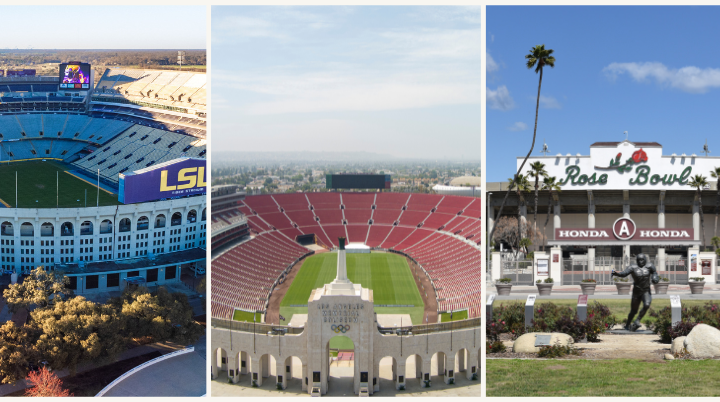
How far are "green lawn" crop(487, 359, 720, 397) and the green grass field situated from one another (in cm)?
3929

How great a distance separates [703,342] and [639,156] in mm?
29742

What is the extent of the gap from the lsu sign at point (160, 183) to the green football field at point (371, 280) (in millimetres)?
9142

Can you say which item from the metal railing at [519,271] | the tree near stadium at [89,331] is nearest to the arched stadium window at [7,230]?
the tree near stadium at [89,331]

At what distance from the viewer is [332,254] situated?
1948 inches

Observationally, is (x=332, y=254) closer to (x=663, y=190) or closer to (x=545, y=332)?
(x=663, y=190)

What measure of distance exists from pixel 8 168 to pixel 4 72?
103ft

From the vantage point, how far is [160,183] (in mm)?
38875

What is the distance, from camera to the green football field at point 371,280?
111ft

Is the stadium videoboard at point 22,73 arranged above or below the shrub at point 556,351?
above

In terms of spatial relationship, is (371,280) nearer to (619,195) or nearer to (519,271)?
(519,271)

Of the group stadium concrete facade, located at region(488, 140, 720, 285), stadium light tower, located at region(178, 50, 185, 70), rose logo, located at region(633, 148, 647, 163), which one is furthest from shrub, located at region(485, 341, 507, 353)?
stadium light tower, located at region(178, 50, 185, 70)

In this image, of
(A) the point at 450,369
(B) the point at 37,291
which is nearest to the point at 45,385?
(B) the point at 37,291

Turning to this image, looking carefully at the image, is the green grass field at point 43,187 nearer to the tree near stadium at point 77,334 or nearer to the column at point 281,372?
the tree near stadium at point 77,334

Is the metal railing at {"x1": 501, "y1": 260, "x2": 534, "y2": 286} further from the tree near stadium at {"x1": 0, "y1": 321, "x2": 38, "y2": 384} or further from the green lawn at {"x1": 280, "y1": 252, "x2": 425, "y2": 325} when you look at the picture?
the tree near stadium at {"x1": 0, "y1": 321, "x2": 38, "y2": 384}
